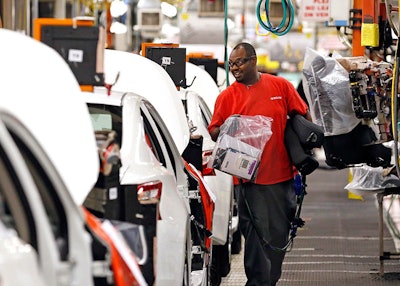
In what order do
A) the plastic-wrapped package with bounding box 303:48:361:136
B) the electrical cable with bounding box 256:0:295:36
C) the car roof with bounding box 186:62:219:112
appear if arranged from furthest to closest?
the car roof with bounding box 186:62:219:112
the electrical cable with bounding box 256:0:295:36
the plastic-wrapped package with bounding box 303:48:361:136

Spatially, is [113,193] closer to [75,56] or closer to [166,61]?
[75,56]

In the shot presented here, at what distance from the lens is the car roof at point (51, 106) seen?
5.34 metres

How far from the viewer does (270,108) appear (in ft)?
31.1

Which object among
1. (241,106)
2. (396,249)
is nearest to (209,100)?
(396,249)

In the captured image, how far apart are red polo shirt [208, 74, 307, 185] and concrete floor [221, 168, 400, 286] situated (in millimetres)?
2188

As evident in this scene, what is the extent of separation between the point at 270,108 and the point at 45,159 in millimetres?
4769

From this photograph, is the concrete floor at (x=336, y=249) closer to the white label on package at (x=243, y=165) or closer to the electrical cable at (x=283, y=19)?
the electrical cable at (x=283, y=19)

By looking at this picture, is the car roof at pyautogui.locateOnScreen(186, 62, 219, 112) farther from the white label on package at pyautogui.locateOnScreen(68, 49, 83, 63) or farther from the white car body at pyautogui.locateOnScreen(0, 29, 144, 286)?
the white car body at pyautogui.locateOnScreen(0, 29, 144, 286)

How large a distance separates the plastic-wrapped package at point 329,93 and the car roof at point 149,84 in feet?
6.79

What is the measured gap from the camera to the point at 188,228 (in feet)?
25.7

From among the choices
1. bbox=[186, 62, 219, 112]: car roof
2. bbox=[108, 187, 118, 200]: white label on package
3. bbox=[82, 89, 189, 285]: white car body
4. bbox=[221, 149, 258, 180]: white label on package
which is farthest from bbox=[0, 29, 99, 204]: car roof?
bbox=[186, 62, 219, 112]: car roof

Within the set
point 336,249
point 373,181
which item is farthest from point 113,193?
point 336,249

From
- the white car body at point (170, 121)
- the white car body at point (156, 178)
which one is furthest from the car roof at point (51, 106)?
the white car body at point (170, 121)

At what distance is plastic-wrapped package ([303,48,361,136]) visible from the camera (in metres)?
10.5
